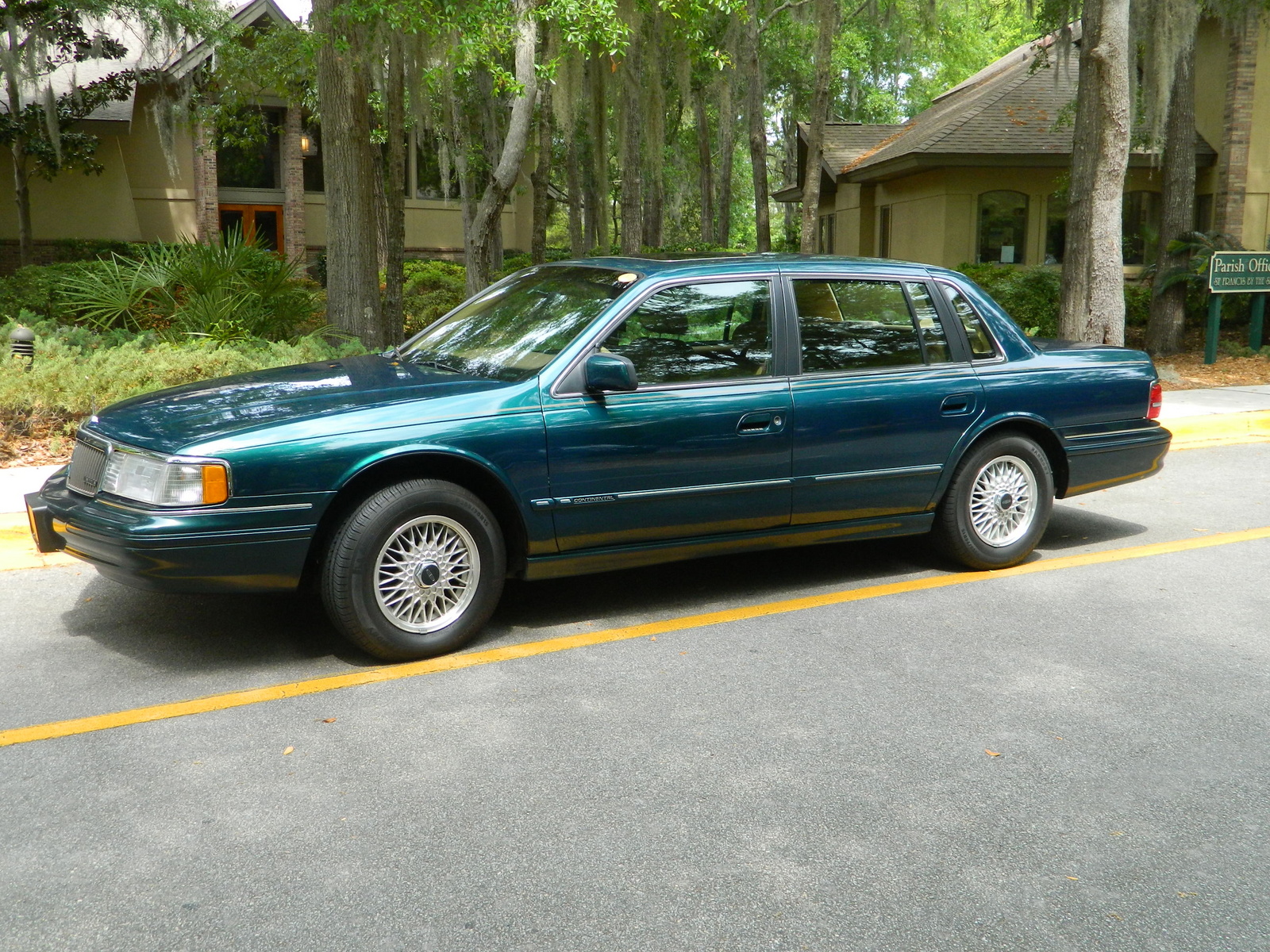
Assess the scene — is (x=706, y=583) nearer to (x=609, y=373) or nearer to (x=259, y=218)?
(x=609, y=373)

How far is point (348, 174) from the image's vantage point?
12.3m

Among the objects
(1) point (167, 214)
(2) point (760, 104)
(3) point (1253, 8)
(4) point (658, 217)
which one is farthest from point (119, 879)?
(4) point (658, 217)

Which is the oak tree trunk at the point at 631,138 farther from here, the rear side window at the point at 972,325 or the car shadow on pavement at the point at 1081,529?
the rear side window at the point at 972,325

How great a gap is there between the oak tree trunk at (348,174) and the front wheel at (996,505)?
8404 mm

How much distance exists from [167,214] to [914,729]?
27.3 meters

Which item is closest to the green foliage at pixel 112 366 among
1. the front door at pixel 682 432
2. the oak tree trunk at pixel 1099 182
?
the front door at pixel 682 432

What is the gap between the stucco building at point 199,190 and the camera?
81.3 ft

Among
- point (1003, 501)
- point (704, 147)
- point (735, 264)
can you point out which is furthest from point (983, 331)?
point (704, 147)

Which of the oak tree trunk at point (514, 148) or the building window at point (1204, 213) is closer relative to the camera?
the oak tree trunk at point (514, 148)

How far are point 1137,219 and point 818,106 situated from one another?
25.1ft

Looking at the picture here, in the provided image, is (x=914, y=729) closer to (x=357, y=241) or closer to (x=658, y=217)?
(x=357, y=241)

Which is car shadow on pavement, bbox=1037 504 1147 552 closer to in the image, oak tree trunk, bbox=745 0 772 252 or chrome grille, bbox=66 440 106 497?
chrome grille, bbox=66 440 106 497

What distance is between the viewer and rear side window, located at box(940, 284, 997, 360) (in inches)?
239

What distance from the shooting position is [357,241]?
12.6 m
